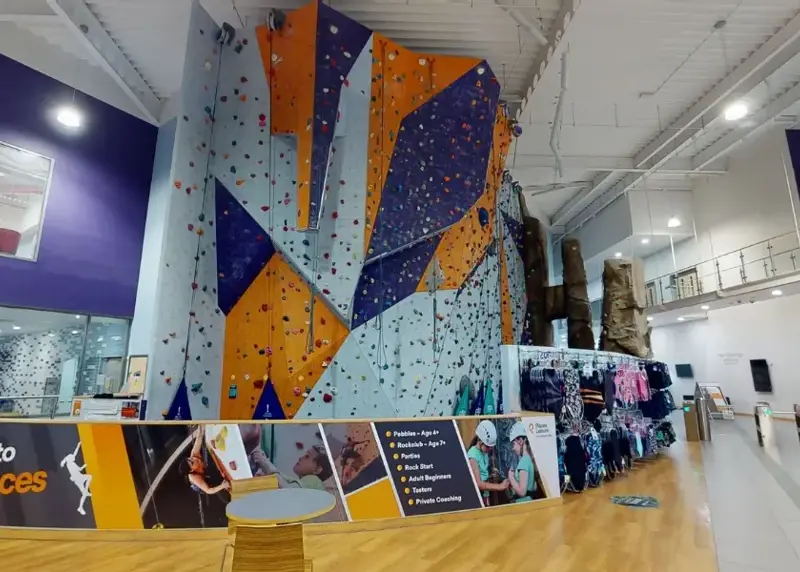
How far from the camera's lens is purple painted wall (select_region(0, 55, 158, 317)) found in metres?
6.72

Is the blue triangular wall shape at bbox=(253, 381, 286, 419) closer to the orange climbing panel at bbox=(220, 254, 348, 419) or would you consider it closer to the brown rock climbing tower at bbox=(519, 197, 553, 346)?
the orange climbing panel at bbox=(220, 254, 348, 419)

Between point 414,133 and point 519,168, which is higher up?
point 519,168

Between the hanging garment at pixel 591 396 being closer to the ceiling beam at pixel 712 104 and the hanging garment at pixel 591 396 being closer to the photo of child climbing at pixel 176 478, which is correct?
the photo of child climbing at pixel 176 478

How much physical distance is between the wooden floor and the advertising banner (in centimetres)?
19

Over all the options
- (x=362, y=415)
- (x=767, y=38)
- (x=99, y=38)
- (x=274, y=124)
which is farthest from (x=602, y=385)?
(x=99, y=38)

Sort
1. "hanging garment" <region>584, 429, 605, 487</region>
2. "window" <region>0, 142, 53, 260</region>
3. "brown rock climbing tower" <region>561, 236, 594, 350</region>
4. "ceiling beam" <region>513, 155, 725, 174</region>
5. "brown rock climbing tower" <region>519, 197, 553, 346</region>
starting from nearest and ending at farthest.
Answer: "hanging garment" <region>584, 429, 605, 487</region>, "window" <region>0, 142, 53, 260</region>, "brown rock climbing tower" <region>561, 236, 594, 350</region>, "brown rock climbing tower" <region>519, 197, 553, 346</region>, "ceiling beam" <region>513, 155, 725, 174</region>

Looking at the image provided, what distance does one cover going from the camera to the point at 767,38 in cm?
726

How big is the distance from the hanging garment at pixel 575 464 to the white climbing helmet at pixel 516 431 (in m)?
0.76

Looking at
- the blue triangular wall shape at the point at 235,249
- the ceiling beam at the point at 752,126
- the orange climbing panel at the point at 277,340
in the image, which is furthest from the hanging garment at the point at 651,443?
the ceiling beam at the point at 752,126

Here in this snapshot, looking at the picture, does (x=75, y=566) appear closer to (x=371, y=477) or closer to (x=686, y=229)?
(x=371, y=477)

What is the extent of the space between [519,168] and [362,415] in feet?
25.1

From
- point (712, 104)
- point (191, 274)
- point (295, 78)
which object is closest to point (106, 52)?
point (295, 78)

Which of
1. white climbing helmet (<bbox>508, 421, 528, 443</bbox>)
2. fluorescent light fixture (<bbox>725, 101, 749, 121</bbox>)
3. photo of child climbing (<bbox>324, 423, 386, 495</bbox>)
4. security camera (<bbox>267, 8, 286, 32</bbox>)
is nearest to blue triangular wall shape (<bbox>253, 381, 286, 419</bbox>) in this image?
photo of child climbing (<bbox>324, 423, 386, 495</bbox>)

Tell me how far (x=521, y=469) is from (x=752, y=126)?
33.0 ft
